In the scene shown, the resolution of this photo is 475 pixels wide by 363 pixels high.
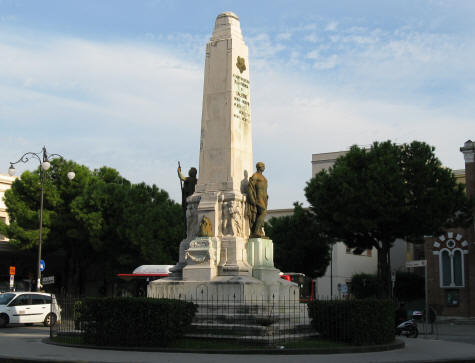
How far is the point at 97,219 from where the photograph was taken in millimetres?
46438

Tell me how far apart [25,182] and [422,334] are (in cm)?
3194

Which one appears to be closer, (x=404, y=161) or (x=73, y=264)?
(x=404, y=161)

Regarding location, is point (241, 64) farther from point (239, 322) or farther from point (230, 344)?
point (230, 344)

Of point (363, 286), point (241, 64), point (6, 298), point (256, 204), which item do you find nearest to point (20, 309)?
point (6, 298)

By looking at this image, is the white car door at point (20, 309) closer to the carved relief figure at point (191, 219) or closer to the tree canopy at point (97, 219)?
the carved relief figure at point (191, 219)

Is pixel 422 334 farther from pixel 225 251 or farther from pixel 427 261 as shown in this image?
pixel 427 261

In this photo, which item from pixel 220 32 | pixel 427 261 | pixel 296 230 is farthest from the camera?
pixel 296 230

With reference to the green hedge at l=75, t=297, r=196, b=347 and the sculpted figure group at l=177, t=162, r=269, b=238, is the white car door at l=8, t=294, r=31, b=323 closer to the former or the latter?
the sculpted figure group at l=177, t=162, r=269, b=238

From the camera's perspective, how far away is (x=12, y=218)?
159 feet

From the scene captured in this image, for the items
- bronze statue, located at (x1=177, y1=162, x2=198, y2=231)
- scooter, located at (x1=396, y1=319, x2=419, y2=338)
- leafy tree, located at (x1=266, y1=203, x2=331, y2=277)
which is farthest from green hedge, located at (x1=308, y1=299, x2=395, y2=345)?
leafy tree, located at (x1=266, y1=203, x2=331, y2=277)

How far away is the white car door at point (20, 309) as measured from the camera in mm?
26625

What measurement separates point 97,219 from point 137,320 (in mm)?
32309

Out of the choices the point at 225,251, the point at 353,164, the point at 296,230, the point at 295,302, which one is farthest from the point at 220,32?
the point at 296,230

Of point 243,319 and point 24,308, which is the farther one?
point 24,308
